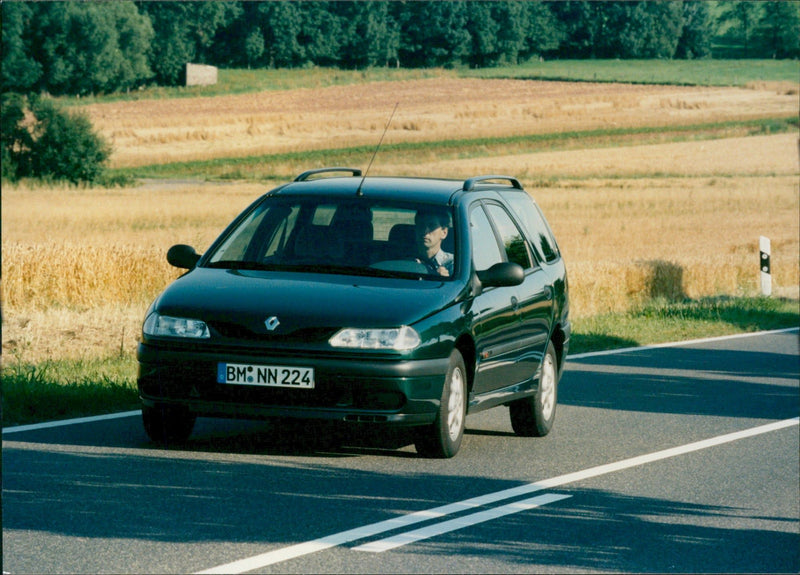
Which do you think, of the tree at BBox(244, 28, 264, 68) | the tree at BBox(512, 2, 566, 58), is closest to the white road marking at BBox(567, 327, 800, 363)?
the tree at BBox(512, 2, 566, 58)

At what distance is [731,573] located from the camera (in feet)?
21.8

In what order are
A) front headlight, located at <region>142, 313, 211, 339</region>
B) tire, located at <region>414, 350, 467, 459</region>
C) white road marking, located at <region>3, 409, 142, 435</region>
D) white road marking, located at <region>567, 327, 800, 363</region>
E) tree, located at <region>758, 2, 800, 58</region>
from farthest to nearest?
1. tree, located at <region>758, 2, 800, 58</region>
2. white road marking, located at <region>567, 327, 800, 363</region>
3. white road marking, located at <region>3, 409, 142, 435</region>
4. tire, located at <region>414, 350, 467, 459</region>
5. front headlight, located at <region>142, 313, 211, 339</region>

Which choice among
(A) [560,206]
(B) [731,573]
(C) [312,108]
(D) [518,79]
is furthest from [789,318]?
(D) [518,79]

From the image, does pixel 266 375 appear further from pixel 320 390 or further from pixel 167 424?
pixel 167 424

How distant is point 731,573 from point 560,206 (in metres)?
51.6

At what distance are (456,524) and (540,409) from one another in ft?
11.9

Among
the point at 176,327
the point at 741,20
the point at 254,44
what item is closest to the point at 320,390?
the point at 176,327

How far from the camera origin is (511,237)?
1105 cm

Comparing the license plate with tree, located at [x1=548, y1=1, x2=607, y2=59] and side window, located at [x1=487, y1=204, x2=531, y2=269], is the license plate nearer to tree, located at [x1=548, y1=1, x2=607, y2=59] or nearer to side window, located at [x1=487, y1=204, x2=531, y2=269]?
side window, located at [x1=487, y1=204, x2=531, y2=269]

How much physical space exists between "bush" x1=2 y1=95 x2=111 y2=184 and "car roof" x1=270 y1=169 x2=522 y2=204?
72.3 m

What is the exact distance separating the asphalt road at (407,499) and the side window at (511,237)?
4.20ft

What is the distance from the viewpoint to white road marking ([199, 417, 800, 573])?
644 cm

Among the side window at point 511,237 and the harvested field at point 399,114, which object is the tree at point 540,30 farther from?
the side window at point 511,237

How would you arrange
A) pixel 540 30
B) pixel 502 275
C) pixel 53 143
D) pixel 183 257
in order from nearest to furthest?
pixel 502 275 < pixel 183 257 < pixel 53 143 < pixel 540 30
